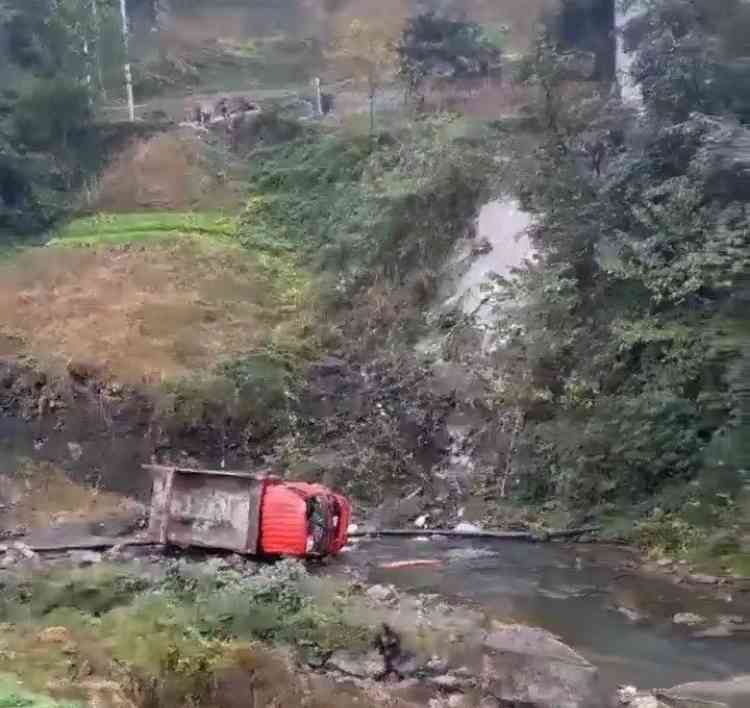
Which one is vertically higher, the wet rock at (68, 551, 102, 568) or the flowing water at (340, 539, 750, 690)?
the wet rock at (68, 551, 102, 568)

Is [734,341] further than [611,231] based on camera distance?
No

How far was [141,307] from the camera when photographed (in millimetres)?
25328

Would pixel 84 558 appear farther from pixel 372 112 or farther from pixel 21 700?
pixel 372 112

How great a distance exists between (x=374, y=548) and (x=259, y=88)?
1109 inches

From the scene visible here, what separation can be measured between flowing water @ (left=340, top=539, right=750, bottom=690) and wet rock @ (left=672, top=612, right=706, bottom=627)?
0.29ft

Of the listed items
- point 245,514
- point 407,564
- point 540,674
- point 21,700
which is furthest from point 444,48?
point 21,700

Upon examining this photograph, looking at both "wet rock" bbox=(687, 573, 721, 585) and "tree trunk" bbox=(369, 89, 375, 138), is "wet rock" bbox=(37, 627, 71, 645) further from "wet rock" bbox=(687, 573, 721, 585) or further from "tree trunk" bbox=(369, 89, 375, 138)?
"tree trunk" bbox=(369, 89, 375, 138)

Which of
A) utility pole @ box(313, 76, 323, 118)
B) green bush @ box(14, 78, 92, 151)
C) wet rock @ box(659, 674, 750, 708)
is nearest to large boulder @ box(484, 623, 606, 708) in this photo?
wet rock @ box(659, 674, 750, 708)

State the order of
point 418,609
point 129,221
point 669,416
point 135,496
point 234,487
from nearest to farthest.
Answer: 1. point 418,609
2. point 234,487
3. point 669,416
4. point 135,496
5. point 129,221

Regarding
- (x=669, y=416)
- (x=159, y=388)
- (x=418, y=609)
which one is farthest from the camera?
(x=159, y=388)

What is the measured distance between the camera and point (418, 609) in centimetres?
1322

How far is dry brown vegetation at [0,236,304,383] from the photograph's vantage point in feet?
77.7

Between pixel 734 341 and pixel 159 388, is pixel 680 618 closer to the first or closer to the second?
pixel 734 341

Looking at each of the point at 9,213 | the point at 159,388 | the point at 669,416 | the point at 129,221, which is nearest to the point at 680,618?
the point at 669,416
